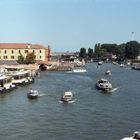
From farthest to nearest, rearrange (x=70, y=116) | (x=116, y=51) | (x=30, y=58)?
(x=116, y=51) → (x=30, y=58) → (x=70, y=116)

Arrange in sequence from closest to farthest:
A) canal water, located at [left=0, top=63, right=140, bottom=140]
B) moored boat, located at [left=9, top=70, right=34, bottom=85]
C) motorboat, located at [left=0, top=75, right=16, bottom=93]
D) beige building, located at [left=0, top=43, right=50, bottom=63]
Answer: canal water, located at [left=0, top=63, right=140, bottom=140] → motorboat, located at [left=0, top=75, right=16, bottom=93] → moored boat, located at [left=9, top=70, right=34, bottom=85] → beige building, located at [left=0, top=43, right=50, bottom=63]

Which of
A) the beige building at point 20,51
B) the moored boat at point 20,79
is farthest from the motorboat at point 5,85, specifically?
the beige building at point 20,51

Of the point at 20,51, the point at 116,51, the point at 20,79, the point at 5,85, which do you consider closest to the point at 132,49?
the point at 116,51

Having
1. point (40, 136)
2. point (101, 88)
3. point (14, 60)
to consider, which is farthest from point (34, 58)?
point (40, 136)

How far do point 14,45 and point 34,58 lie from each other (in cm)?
977

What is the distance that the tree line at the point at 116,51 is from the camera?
13012cm

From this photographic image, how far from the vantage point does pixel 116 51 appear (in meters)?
146

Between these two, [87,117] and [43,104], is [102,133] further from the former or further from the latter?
[43,104]

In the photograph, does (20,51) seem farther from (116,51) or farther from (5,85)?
(116,51)

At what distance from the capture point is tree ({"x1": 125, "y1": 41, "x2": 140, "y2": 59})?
5094 inches

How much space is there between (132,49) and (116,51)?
53.2 feet

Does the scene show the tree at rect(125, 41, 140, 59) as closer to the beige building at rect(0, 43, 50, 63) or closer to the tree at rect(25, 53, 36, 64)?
the beige building at rect(0, 43, 50, 63)

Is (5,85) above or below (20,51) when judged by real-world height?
below

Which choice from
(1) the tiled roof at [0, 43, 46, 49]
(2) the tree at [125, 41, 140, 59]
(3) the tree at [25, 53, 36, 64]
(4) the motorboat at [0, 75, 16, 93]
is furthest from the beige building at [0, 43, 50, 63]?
(4) the motorboat at [0, 75, 16, 93]
